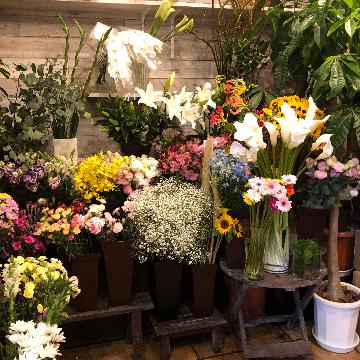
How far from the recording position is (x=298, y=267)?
215cm

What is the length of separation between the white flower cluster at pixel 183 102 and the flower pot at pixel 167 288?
0.71 metres

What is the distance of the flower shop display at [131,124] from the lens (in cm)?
233

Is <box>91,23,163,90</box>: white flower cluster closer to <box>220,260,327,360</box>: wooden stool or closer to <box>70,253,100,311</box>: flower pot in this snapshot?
<box>70,253,100,311</box>: flower pot

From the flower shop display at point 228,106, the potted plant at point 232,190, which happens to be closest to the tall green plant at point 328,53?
the flower shop display at point 228,106

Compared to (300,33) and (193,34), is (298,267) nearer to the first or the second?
(300,33)

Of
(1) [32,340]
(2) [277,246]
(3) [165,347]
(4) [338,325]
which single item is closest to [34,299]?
(1) [32,340]

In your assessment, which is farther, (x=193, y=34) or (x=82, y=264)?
(x=193, y=34)

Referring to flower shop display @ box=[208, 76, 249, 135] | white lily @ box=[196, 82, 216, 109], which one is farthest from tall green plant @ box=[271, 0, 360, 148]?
white lily @ box=[196, 82, 216, 109]

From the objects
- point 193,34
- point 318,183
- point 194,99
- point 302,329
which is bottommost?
point 302,329

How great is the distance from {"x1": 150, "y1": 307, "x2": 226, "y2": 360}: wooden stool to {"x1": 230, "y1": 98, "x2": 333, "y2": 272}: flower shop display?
38 centimetres

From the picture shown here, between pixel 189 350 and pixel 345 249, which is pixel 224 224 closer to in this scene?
pixel 189 350

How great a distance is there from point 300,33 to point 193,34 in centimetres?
70

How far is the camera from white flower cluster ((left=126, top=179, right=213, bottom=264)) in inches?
82.2

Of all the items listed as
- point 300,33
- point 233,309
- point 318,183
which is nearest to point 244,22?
point 300,33
